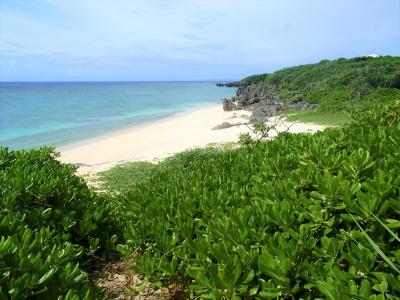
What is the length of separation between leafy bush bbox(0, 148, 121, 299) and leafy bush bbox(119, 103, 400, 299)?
48 centimetres

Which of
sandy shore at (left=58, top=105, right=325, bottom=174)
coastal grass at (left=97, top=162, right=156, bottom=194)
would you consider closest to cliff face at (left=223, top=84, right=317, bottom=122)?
sandy shore at (left=58, top=105, right=325, bottom=174)

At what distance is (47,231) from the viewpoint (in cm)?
279

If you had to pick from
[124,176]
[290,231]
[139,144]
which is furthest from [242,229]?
[139,144]

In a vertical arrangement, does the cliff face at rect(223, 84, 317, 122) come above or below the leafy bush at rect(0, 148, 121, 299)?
below

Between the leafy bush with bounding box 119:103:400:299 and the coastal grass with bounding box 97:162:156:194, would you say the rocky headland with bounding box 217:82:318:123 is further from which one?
the leafy bush with bounding box 119:103:400:299

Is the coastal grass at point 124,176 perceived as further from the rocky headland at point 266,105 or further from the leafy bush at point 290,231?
the rocky headland at point 266,105

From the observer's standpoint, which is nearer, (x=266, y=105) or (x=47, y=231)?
(x=47, y=231)

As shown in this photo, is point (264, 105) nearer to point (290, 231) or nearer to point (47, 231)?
point (47, 231)

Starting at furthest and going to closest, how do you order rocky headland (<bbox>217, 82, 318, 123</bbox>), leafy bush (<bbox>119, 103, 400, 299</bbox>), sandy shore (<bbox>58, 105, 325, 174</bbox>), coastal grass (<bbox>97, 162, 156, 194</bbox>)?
1. rocky headland (<bbox>217, 82, 318, 123</bbox>)
2. sandy shore (<bbox>58, 105, 325, 174</bbox>)
3. coastal grass (<bbox>97, 162, 156, 194</bbox>)
4. leafy bush (<bbox>119, 103, 400, 299</bbox>)

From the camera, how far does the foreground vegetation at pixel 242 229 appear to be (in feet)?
6.90

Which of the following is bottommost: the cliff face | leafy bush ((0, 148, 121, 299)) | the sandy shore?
the sandy shore

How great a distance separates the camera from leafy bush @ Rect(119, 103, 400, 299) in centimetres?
209

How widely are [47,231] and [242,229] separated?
1.39m

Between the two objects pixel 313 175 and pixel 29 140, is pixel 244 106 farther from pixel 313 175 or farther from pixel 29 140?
pixel 313 175
